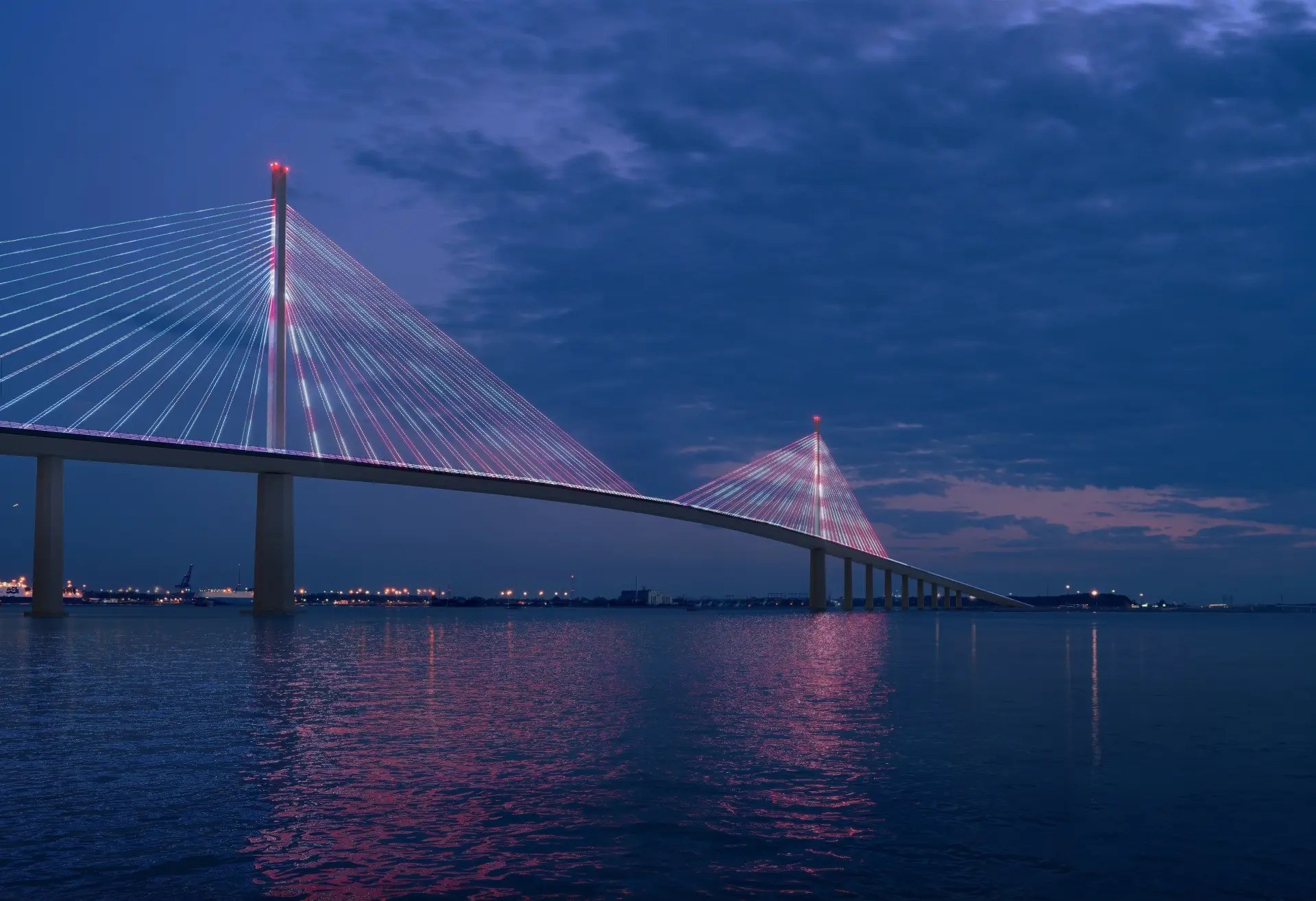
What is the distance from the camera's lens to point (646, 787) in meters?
12.7

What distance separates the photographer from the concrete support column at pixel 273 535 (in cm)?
5641

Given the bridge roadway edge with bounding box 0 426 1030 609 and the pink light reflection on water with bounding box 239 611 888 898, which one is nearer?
the pink light reflection on water with bounding box 239 611 888 898

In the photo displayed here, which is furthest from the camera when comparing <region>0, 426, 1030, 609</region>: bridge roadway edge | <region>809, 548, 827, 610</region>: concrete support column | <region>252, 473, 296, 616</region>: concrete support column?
<region>809, 548, 827, 610</region>: concrete support column

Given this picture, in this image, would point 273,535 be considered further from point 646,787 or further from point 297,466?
point 646,787

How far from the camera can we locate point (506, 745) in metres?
15.6

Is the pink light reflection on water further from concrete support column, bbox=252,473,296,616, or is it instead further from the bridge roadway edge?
concrete support column, bbox=252,473,296,616

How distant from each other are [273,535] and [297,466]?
4.21 meters

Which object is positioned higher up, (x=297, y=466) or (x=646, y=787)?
(x=297, y=466)

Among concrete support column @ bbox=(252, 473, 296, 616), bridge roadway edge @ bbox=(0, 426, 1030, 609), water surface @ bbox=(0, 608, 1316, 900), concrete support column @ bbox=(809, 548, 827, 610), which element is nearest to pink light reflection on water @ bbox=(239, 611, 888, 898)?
water surface @ bbox=(0, 608, 1316, 900)

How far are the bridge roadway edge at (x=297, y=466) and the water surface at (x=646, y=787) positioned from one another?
25.8 meters

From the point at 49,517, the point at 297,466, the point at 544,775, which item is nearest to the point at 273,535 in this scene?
the point at 297,466

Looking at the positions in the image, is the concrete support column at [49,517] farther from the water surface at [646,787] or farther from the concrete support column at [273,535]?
the water surface at [646,787]

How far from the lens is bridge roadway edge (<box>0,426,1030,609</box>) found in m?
49.8

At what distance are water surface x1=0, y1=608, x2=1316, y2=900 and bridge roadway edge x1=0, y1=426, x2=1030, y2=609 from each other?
25.8m
